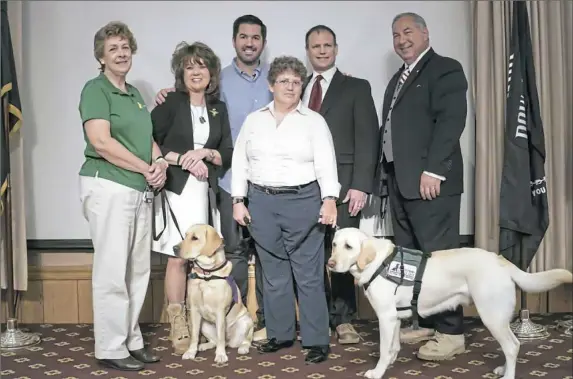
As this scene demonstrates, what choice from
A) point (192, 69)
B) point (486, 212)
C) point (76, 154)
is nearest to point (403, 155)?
point (486, 212)

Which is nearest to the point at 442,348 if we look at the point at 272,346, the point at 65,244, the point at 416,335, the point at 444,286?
the point at 416,335

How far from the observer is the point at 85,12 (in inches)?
162

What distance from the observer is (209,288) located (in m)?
3.38

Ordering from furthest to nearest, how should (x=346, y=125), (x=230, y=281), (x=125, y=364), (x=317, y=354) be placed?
(x=346, y=125) < (x=230, y=281) < (x=317, y=354) < (x=125, y=364)

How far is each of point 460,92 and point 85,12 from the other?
7.21ft

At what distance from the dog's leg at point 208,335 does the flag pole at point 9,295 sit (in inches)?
36.4

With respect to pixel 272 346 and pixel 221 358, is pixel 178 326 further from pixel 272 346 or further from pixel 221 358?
pixel 272 346

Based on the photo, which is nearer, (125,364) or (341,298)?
(125,364)

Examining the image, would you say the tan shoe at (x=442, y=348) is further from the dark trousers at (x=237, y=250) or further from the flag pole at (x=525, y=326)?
the dark trousers at (x=237, y=250)

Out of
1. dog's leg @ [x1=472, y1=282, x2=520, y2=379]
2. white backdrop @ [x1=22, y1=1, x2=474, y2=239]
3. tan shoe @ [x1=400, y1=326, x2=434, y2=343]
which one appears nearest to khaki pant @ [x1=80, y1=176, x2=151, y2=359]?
white backdrop @ [x1=22, y1=1, x2=474, y2=239]

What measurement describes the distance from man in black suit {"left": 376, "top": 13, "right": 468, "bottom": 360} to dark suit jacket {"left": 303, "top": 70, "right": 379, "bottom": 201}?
0.36 feet

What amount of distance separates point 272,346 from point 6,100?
1.89 m

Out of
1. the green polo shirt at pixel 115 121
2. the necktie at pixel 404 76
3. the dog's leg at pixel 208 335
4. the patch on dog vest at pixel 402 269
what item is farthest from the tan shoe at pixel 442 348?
the green polo shirt at pixel 115 121

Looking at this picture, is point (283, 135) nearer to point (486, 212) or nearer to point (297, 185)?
point (297, 185)
